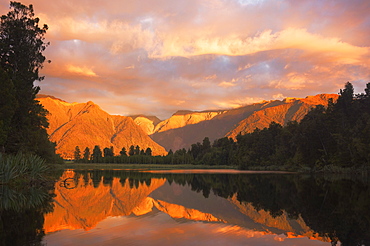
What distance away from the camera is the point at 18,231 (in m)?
14.0

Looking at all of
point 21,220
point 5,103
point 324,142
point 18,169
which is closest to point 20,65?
point 5,103

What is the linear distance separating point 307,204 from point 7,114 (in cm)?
3119

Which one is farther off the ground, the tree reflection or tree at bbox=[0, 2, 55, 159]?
tree at bbox=[0, 2, 55, 159]

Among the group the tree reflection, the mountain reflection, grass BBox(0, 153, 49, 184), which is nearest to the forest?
the mountain reflection

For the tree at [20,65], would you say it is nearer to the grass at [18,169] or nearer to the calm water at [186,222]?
the grass at [18,169]

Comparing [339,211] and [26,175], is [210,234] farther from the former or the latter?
[26,175]

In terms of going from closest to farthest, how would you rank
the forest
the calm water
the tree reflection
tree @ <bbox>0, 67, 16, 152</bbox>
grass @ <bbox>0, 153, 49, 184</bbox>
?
the tree reflection
the calm water
grass @ <bbox>0, 153, 49, 184</bbox>
tree @ <bbox>0, 67, 16, 152</bbox>
the forest

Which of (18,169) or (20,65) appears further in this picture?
(20,65)

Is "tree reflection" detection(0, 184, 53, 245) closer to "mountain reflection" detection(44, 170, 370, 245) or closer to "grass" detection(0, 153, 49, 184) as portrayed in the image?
"mountain reflection" detection(44, 170, 370, 245)

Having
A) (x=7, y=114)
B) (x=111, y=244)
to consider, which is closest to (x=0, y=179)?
(x=7, y=114)

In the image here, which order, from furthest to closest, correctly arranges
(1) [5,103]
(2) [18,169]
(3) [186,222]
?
(1) [5,103] < (2) [18,169] < (3) [186,222]

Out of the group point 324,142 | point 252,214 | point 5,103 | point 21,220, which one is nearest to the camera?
point 21,220

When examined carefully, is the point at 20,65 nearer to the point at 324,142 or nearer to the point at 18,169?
the point at 18,169

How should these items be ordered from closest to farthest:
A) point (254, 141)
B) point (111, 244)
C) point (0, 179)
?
1. point (111, 244)
2. point (0, 179)
3. point (254, 141)
